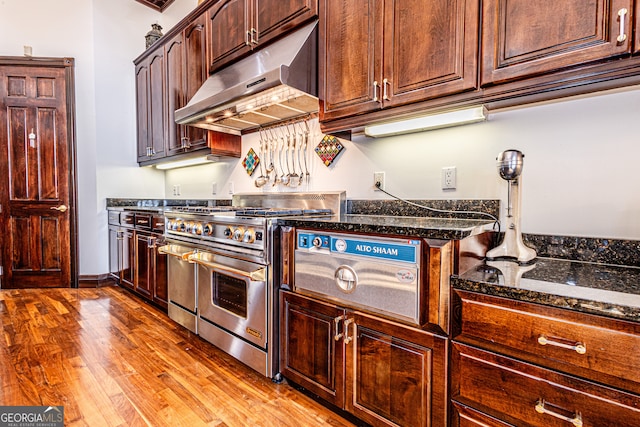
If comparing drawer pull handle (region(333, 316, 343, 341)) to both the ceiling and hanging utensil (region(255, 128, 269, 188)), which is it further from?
the ceiling

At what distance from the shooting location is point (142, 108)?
11.8ft

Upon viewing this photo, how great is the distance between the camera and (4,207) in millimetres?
3516

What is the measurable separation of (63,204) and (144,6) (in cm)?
250

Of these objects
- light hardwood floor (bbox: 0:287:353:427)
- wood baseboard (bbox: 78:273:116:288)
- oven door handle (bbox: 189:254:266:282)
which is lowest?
light hardwood floor (bbox: 0:287:353:427)

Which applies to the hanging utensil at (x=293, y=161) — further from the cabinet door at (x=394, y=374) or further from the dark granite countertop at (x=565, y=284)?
the dark granite countertop at (x=565, y=284)

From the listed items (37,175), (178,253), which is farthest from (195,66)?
(37,175)

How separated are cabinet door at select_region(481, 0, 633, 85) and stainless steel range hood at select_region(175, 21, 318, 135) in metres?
0.90

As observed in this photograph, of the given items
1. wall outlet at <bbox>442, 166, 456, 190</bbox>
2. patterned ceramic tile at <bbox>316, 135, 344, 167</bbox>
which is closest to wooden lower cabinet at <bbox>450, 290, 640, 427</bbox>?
wall outlet at <bbox>442, 166, 456, 190</bbox>

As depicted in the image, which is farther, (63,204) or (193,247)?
(63,204)

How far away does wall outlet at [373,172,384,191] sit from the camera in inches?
76.9

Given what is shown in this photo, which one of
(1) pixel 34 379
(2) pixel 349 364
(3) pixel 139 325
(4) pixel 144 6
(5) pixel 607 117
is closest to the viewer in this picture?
(5) pixel 607 117

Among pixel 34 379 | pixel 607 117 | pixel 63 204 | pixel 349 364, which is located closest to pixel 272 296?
pixel 349 364

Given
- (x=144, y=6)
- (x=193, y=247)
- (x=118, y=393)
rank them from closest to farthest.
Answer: (x=118, y=393)
(x=193, y=247)
(x=144, y=6)

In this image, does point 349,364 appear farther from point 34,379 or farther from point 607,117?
point 34,379
